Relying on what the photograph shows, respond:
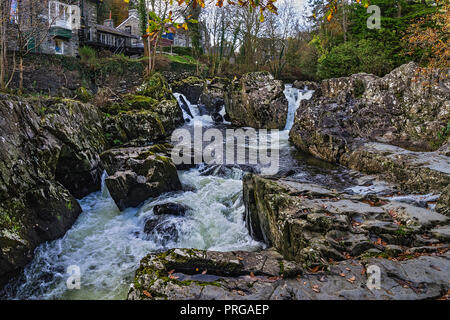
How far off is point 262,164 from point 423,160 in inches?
217

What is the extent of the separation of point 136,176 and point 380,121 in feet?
34.0

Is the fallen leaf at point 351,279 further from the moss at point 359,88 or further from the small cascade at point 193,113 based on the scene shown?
the small cascade at point 193,113

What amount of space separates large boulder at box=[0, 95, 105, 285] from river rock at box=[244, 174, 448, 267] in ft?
16.7

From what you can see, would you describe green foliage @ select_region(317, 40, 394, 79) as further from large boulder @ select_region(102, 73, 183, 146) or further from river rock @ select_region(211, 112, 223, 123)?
large boulder @ select_region(102, 73, 183, 146)

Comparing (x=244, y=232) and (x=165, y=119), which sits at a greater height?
(x=165, y=119)

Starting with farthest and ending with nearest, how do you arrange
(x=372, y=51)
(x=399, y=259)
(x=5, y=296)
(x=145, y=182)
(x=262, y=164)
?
(x=372, y=51)
(x=262, y=164)
(x=145, y=182)
(x=5, y=296)
(x=399, y=259)

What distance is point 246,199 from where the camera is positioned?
23.0 feet

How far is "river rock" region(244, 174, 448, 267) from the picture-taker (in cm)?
423

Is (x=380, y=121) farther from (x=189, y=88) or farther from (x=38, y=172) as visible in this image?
(x=189, y=88)

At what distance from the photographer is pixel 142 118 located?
13.6 meters

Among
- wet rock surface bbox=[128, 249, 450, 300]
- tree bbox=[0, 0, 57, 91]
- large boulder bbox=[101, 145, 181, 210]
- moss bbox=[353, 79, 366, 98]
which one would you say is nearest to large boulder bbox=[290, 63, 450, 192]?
moss bbox=[353, 79, 366, 98]

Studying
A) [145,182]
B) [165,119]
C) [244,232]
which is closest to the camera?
[244,232]
